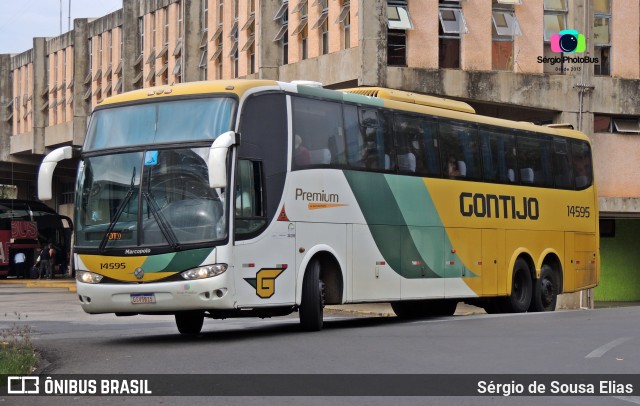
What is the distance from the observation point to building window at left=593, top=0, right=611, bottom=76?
38625 mm

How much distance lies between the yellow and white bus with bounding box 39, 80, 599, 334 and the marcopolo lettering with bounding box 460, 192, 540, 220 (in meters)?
0.04

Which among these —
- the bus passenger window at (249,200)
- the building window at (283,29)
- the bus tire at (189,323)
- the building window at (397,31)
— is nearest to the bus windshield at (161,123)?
the bus passenger window at (249,200)

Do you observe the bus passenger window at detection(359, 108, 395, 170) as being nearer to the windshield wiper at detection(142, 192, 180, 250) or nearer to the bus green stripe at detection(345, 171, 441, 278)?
the bus green stripe at detection(345, 171, 441, 278)

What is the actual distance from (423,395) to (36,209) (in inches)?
2026

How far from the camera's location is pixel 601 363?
12.4m

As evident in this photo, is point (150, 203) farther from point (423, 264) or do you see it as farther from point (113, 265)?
point (423, 264)

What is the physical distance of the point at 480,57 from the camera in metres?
36.3

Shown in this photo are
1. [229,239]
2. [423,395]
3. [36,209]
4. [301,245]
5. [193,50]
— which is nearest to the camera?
[423,395]

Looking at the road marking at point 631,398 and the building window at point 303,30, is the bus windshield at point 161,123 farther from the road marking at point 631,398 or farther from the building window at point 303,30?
the building window at point 303,30

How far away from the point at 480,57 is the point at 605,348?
23.1m

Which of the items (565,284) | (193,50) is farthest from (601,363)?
(193,50)

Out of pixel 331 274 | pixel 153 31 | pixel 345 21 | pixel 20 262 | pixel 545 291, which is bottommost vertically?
pixel 545 291

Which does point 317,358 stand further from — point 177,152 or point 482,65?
point 482,65

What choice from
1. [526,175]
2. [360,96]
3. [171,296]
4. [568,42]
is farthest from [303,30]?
[171,296]
